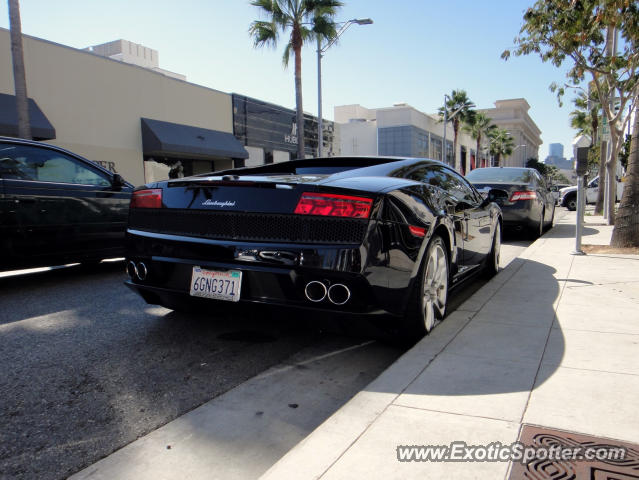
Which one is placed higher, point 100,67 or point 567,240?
point 100,67

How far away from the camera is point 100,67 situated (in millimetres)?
16406

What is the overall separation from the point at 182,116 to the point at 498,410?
19543 millimetres

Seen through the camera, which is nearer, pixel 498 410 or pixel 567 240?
pixel 498 410

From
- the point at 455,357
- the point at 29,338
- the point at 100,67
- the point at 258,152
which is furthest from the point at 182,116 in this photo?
the point at 455,357

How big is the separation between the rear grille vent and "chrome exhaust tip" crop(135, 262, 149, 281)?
246 mm

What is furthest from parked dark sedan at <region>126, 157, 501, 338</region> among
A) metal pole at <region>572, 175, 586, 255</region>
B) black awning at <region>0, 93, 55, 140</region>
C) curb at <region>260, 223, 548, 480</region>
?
black awning at <region>0, 93, 55, 140</region>

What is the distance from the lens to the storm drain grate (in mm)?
1790

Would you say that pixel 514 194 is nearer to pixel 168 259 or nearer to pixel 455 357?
pixel 455 357

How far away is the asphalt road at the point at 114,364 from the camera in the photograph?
2277 millimetres

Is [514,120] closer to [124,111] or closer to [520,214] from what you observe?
[124,111]

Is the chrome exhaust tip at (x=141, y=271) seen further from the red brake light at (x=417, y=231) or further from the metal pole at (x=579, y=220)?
the metal pole at (x=579, y=220)

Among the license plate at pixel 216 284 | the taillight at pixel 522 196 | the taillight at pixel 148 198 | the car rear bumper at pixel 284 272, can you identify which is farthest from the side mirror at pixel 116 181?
the taillight at pixel 522 196

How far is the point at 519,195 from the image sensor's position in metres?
9.54

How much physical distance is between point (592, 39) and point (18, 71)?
47.0 ft
